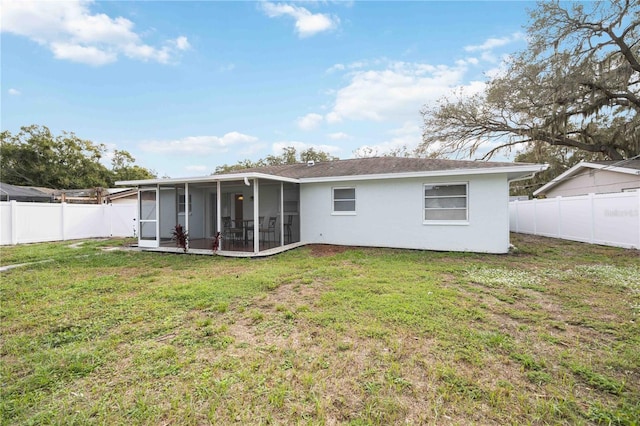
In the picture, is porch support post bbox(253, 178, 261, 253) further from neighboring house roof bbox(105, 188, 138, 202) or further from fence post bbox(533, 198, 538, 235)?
fence post bbox(533, 198, 538, 235)

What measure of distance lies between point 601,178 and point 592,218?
5230 millimetres

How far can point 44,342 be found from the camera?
3.57 m

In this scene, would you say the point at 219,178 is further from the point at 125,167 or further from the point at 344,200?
the point at 125,167

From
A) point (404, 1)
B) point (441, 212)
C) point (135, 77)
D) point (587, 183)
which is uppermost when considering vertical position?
point (404, 1)

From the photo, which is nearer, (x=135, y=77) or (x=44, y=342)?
(x=44, y=342)

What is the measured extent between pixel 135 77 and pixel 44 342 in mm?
13318

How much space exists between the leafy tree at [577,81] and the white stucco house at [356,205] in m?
8.78

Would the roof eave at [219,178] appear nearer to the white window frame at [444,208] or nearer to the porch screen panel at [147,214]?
the porch screen panel at [147,214]

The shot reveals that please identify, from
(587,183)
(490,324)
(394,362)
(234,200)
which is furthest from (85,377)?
(587,183)

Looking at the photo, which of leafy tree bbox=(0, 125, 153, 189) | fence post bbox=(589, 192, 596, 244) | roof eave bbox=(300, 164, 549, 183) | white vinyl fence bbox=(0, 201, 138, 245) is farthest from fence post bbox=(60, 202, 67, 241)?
fence post bbox=(589, 192, 596, 244)

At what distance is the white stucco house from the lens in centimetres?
911

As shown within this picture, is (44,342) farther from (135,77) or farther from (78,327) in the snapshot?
(135,77)

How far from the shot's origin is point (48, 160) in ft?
92.8

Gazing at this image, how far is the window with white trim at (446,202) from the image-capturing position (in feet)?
31.0
